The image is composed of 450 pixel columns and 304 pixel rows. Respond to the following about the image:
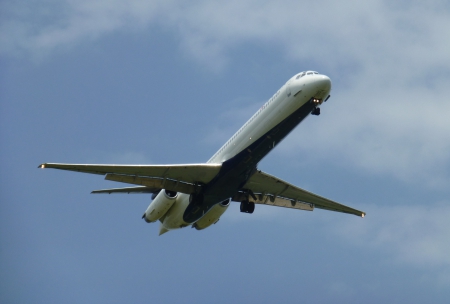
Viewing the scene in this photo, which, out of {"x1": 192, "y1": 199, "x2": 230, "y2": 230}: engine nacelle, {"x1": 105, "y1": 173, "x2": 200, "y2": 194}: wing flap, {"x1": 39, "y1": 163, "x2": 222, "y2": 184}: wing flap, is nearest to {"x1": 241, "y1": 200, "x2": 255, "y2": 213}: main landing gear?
{"x1": 192, "y1": 199, "x2": 230, "y2": 230}: engine nacelle

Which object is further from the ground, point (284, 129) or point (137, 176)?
point (284, 129)

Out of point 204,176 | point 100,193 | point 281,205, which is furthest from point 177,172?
point 281,205

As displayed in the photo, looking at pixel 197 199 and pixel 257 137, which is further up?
pixel 257 137

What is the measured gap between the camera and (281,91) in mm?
41719

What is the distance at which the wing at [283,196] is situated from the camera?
47219 millimetres

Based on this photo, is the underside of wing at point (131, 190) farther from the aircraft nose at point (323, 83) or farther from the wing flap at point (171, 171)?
the aircraft nose at point (323, 83)

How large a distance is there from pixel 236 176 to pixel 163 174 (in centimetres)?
419

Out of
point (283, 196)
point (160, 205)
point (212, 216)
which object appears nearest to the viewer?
point (160, 205)

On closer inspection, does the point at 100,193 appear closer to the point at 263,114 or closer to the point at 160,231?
the point at 160,231

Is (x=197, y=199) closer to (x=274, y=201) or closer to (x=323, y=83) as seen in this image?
(x=274, y=201)

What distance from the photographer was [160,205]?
47281mm

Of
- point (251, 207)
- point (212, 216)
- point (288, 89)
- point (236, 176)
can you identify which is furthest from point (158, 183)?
point (288, 89)

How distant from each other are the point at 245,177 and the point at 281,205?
7092mm

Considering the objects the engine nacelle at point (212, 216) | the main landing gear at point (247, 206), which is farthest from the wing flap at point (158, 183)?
the main landing gear at point (247, 206)
